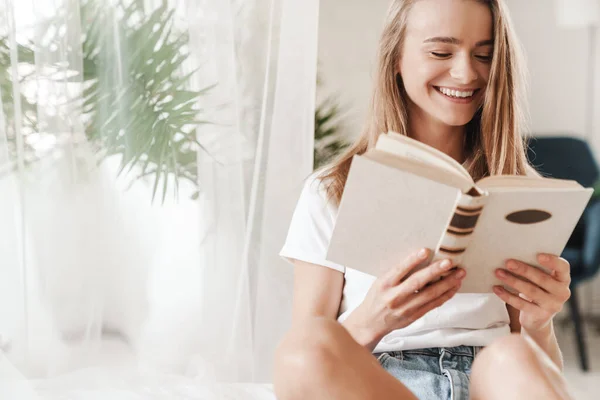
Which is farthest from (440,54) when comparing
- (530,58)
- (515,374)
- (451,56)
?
(530,58)

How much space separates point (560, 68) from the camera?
3125 millimetres

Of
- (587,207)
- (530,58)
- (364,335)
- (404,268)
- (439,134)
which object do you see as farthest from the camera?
(530,58)

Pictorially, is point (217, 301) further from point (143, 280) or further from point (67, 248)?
point (67, 248)

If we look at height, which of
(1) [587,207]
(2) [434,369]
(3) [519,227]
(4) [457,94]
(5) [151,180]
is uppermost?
(4) [457,94]

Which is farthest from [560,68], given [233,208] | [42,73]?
[42,73]

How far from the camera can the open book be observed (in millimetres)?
880

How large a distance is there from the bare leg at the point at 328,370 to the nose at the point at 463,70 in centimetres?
52

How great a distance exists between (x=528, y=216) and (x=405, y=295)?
0.63ft

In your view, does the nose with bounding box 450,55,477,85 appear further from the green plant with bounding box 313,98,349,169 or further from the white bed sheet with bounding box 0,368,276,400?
the green plant with bounding box 313,98,349,169

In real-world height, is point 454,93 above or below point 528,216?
above

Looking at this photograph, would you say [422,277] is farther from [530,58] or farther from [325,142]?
[530,58]

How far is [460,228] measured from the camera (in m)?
0.89

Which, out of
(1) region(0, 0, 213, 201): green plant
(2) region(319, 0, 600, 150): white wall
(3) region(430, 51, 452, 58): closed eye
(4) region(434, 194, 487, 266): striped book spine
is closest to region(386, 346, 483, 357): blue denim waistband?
(4) region(434, 194, 487, 266): striped book spine

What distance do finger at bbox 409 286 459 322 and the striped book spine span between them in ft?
0.15
